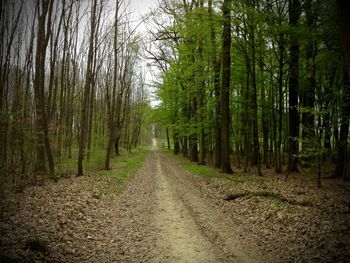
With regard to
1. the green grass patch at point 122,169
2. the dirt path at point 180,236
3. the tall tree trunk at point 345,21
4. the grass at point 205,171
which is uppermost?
the tall tree trunk at point 345,21

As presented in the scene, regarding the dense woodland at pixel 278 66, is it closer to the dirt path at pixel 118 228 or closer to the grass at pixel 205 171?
the grass at pixel 205 171

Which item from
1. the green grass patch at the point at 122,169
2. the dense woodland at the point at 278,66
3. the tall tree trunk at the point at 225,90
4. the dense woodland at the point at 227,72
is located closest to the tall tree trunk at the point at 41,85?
the dense woodland at the point at 227,72

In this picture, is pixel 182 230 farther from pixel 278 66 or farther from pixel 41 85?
pixel 278 66

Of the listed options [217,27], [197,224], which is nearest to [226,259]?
[197,224]

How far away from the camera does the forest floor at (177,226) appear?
605 centimetres

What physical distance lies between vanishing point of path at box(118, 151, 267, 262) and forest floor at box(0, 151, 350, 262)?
0.08ft

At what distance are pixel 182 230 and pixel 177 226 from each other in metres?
0.38

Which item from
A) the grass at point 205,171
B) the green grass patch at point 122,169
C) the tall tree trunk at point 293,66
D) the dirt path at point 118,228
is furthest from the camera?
the green grass patch at point 122,169

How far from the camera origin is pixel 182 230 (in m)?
7.92

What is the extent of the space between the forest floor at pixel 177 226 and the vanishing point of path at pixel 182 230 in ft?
0.08

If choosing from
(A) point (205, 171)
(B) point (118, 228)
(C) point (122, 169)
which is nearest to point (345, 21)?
(B) point (118, 228)

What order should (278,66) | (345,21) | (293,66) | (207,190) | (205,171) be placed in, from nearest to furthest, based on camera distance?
(345,21)
(207,190)
(293,66)
(278,66)
(205,171)

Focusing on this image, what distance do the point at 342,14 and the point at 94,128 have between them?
3062 centimetres

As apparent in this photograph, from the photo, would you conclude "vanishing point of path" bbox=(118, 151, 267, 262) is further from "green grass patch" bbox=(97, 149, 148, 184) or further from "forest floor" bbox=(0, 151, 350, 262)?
"green grass patch" bbox=(97, 149, 148, 184)
